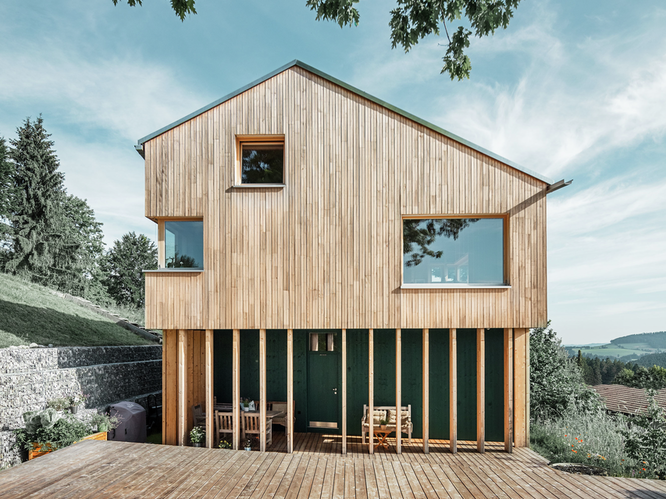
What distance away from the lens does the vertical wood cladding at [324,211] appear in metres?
7.22

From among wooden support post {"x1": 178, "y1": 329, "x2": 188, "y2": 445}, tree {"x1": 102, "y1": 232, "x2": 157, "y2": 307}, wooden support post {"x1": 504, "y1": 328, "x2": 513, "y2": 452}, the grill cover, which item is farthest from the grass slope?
tree {"x1": 102, "y1": 232, "x2": 157, "y2": 307}

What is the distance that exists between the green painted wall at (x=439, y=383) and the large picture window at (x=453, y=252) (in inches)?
64.2

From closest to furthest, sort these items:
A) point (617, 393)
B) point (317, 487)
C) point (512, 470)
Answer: point (317, 487) < point (512, 470) < point (617, 393)

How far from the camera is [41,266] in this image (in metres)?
21.4

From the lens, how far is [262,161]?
24.9 ft

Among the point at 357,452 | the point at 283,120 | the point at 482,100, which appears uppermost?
the point at 482,100

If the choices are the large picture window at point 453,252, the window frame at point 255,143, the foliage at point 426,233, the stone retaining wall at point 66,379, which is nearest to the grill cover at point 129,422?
the stone retaining wall at point 66,379

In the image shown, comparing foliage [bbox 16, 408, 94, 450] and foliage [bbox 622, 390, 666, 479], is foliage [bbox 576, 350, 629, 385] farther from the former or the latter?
foliage [bbox 16, 408, 94, 450]

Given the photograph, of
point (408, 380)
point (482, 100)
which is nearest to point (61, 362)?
point (408, 380)

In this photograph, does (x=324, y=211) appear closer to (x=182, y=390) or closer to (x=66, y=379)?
(x=182, y=390)

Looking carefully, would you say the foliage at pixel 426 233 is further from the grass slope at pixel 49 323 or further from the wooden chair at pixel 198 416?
the grass slope at pixel 49 323

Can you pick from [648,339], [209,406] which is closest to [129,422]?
[209,406]

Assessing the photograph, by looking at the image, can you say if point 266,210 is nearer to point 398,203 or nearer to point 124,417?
point 398,203

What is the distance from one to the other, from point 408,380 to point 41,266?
2255cm
